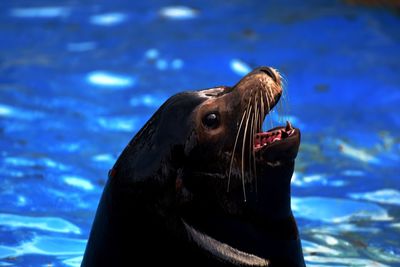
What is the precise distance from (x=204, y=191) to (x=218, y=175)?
0.08 m

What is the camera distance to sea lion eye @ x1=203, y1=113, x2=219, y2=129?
153 inches

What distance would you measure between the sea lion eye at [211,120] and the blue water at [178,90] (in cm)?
146

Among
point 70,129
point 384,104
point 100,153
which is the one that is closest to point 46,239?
point 100,153

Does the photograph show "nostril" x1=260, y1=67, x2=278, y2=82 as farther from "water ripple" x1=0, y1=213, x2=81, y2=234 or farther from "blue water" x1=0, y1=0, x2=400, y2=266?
"water ripple" x1=0, y1=213, x2=81, y2=234

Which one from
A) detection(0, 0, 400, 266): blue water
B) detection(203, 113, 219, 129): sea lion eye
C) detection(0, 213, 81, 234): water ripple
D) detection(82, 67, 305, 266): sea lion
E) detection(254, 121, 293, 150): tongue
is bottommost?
detection(82, 67, 305, 266): sea lion

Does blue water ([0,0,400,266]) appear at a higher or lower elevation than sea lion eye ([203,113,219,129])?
higher

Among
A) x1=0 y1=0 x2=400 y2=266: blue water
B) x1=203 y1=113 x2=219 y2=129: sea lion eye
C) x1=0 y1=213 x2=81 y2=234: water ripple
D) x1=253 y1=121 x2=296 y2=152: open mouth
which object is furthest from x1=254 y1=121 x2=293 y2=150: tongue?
x1=0 y1=213 x2=81 y2=234: water ripple

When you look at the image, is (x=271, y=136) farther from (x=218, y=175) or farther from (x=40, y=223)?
(x=40, y=223)

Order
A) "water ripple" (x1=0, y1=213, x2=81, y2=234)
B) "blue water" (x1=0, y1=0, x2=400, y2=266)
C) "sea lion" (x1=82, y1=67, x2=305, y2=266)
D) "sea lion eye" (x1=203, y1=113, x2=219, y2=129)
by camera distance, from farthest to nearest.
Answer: "blue water" (x1=0, y1=0, x2=400, y2=266)
"water ripple" (x1=0, y1=213, x2=81, y2=234)
"sea lion eye" (x1=203, y1=113, x2=219, y2=129)
"sea lion" (x1=82, y1=67, x2=305, y2=266)

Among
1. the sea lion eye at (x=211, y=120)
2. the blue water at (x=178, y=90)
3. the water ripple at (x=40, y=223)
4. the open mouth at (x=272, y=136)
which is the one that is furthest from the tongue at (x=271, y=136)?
the water ripple at (x=40, y=223)

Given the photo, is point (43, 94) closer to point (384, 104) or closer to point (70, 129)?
point (70, 129)

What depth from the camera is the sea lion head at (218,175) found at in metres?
3.79

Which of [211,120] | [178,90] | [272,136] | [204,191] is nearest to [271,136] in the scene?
[272,136]

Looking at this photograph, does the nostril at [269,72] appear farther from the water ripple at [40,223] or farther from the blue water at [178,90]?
the water ripple at [40,223]
